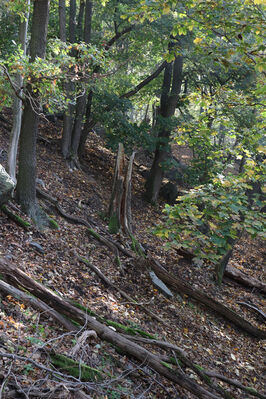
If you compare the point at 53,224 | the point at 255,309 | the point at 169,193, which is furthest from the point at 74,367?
the point at 169,193

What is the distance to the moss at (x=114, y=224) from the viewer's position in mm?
10070

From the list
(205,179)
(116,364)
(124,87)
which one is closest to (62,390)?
(116,364)

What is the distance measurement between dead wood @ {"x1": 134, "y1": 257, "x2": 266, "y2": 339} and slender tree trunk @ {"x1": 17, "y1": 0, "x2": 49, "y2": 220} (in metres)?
3.14

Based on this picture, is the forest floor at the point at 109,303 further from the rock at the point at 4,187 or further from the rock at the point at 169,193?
the rock at the point at 169,193

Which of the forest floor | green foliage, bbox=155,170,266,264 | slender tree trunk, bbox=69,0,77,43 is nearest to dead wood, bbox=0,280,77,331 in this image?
the forest floor

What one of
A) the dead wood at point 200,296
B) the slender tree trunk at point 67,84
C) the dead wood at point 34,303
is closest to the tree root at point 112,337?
the dead wood at point 34,303

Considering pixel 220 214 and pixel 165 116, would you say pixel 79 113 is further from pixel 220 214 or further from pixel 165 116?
pixel 220 214

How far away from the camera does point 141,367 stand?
4676 millimetres

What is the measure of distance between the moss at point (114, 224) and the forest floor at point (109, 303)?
0.16 meters

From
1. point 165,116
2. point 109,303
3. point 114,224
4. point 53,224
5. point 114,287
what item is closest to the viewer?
point 109,303

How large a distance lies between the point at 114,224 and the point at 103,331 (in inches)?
217

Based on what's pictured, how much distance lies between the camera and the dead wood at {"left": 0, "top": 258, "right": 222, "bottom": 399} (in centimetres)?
467

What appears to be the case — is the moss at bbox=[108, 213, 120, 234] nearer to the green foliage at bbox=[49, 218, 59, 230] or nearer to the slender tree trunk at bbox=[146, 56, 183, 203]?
the green foliage at bbox=[49, 218, 59, 230]

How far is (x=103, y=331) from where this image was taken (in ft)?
15.7
